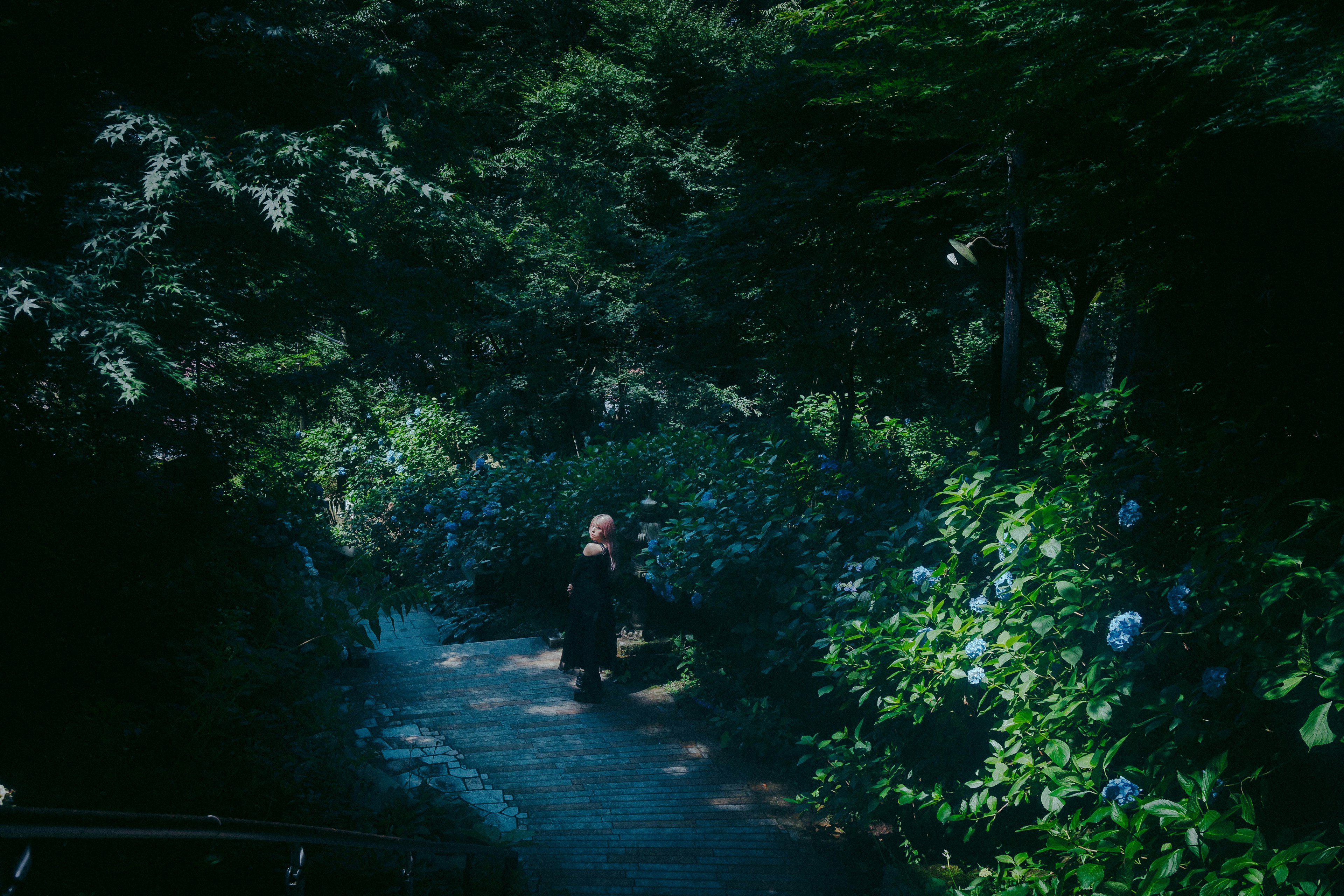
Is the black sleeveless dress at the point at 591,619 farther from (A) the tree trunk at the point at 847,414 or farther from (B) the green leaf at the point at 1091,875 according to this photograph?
(B) the green leaf at the point at 1091,875

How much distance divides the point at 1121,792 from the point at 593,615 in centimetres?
442

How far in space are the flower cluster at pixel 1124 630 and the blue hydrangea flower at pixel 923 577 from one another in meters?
1.06

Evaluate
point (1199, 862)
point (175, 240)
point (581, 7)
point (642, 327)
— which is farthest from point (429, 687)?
point (581, 7)

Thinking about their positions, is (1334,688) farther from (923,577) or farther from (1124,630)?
(923,577)

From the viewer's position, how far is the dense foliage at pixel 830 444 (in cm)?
252

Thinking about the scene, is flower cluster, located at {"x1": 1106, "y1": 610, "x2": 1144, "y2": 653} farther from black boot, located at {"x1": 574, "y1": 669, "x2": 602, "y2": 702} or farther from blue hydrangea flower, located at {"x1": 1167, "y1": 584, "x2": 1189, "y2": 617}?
black boot, located at {"x1": 574, "y1": 669, "x2": 602, "y2": 702}

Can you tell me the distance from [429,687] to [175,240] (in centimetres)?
403

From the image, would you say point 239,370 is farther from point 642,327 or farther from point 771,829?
point 642,327

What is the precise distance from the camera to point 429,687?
6.46 m

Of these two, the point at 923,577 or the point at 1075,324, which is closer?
the point at 923,577

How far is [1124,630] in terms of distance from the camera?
2514 millimetres

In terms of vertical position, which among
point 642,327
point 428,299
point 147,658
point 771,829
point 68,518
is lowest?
point 771,829

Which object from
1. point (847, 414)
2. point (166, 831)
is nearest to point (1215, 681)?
point (166, 831)

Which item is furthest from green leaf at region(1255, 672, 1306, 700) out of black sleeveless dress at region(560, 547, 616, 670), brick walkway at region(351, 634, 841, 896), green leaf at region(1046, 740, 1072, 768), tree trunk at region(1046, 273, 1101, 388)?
black sleeveless dress at region(560, 547, 616, 670)
